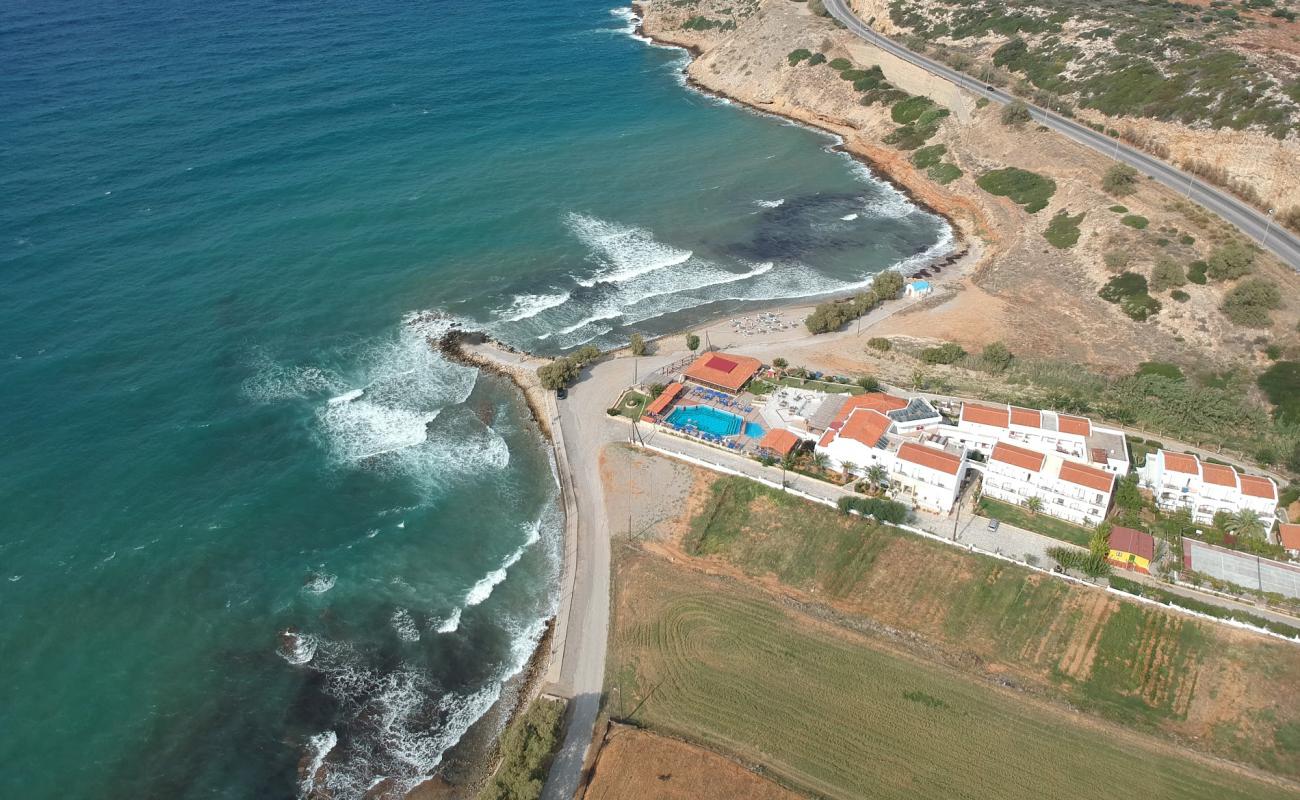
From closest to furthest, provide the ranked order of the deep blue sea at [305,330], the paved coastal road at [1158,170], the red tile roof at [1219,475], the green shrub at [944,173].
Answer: the deep blue sea at [305,330]
the red tile roof at [1219,475]
the paved coastal road at [1158,170]
the green shrub at [944,173]

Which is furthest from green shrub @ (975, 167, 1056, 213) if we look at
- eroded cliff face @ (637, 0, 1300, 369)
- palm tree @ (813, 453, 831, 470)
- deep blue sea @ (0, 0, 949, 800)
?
palm tree @ (813, 453, 831, 470)

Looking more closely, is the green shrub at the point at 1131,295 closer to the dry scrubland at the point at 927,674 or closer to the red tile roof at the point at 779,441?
the dry scrubland at the point at 927,674

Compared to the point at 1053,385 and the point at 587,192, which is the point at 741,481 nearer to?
the point at 1053,385

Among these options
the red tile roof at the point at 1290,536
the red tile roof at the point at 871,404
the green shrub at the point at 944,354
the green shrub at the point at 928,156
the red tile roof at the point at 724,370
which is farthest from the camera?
the green shrub at the point at 928,156

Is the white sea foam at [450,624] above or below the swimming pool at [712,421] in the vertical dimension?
below

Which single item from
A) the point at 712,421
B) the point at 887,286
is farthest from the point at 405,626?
the point at 887,286

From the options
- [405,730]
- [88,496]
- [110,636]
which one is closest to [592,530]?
[405,730]

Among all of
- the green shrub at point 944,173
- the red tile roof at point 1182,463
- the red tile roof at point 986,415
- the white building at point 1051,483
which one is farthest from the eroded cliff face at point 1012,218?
the white building at point 1051,483
